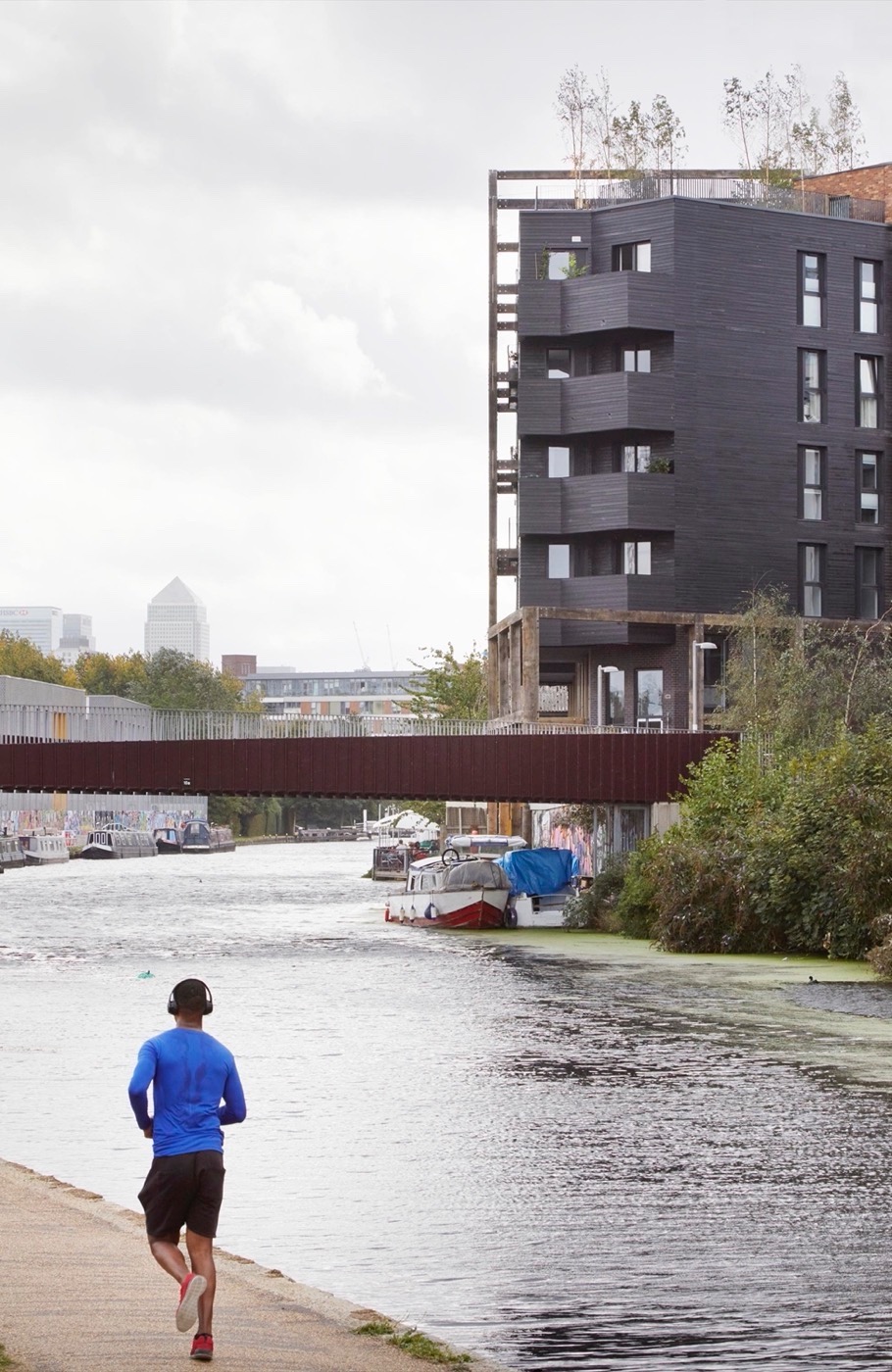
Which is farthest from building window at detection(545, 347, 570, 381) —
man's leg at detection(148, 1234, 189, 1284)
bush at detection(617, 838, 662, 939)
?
man's leg at detection(148, 1234, 189, 1284)

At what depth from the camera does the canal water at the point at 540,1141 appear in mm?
15078

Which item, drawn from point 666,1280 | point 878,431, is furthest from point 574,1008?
point 878,431

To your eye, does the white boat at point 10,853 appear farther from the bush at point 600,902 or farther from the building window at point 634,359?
the bush at point 600,902

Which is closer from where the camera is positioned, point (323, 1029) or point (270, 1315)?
point (270, 1315)

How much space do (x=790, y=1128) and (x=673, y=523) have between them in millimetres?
59689

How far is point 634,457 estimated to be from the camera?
8462cm

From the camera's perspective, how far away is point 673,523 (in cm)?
8238

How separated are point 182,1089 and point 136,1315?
1.65m

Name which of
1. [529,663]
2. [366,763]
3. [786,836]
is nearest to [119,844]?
[529,663]

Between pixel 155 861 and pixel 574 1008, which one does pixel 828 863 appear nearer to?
pixel 574 1008

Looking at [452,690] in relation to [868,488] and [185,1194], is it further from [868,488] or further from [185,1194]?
[185,1194]

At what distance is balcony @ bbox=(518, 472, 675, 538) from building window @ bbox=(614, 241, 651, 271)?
29.9ft

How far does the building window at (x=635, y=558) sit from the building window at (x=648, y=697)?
4.42 metres

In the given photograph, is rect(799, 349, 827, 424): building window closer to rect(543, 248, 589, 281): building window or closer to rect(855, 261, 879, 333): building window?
rect(855, 261, 879, 333): building window
